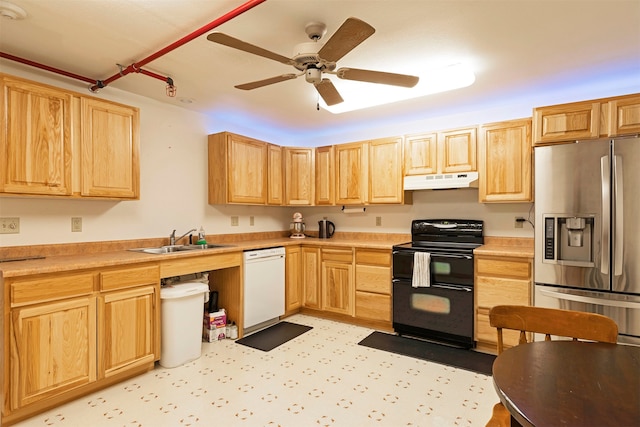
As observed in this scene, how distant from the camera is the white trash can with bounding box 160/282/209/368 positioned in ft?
8.88

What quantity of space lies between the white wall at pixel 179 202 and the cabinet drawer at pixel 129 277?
67cm

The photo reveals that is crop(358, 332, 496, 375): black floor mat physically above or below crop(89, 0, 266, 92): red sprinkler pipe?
below

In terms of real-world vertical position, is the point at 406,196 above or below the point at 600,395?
above

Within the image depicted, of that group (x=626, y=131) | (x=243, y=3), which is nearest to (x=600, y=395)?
(x=243, y=3)

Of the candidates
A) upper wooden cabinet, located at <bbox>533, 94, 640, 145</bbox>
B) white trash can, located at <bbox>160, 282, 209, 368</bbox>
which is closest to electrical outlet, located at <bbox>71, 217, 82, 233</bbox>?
white trash can, located at <bbox>160, 282, 209, 368</bbox>

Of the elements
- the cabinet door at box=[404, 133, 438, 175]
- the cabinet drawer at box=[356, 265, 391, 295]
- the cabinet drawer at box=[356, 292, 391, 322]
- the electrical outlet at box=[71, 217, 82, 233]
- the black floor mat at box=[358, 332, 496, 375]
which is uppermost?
the cabinet door at box=[404, 133, 438, 175]

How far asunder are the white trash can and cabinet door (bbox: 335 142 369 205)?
6.70 ft

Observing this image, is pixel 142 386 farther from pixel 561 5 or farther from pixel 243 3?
pixel 561 5

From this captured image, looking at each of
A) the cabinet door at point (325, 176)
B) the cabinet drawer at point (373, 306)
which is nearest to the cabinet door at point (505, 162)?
the cabinet drawer at point (373, 306)

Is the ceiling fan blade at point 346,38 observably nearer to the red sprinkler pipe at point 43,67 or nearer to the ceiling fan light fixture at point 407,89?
the ceiling fan light fixture at point 407,89

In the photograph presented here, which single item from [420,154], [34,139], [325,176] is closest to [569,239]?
[420,154]

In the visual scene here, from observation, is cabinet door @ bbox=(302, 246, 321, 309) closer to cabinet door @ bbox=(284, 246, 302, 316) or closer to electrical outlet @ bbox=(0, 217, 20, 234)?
cabinet door @ bbox=(284, 246, 302, 316)

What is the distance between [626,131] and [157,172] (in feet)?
13.2

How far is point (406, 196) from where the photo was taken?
387 centimetres
